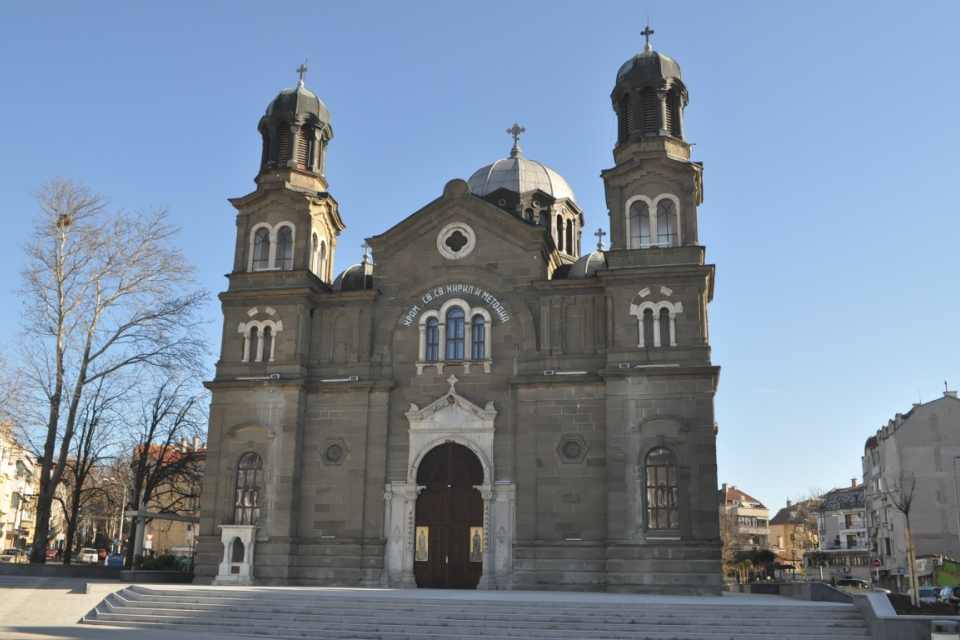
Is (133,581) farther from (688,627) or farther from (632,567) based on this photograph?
(688,627)

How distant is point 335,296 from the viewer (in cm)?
3219

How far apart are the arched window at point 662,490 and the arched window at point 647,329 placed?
10.9 ft

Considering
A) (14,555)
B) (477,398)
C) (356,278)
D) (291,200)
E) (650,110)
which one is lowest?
(14,555)

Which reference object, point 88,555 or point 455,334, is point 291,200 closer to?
point 455,334

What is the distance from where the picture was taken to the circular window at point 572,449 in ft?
94.4

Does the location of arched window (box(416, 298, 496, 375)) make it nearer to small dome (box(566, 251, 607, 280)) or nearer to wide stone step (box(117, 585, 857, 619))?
small dome (box(566, 251, 607, 280))

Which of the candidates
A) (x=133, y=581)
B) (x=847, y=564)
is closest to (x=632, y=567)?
(x=133, y=581)

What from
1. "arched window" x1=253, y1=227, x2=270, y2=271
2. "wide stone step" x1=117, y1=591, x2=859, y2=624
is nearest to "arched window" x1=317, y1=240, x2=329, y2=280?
"arched window" x1=253, y1=227, x2=270, y2=271

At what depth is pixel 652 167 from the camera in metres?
30.6

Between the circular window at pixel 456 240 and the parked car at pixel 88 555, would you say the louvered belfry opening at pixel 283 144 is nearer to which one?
the circular window at pixel 456 240

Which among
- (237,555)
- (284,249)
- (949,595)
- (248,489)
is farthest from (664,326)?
(237,555)

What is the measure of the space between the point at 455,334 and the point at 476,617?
1206 centimetres

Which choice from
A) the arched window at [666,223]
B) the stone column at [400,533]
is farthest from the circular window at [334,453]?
the arched window at [666,223]

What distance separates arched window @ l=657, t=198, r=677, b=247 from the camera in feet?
98.6
